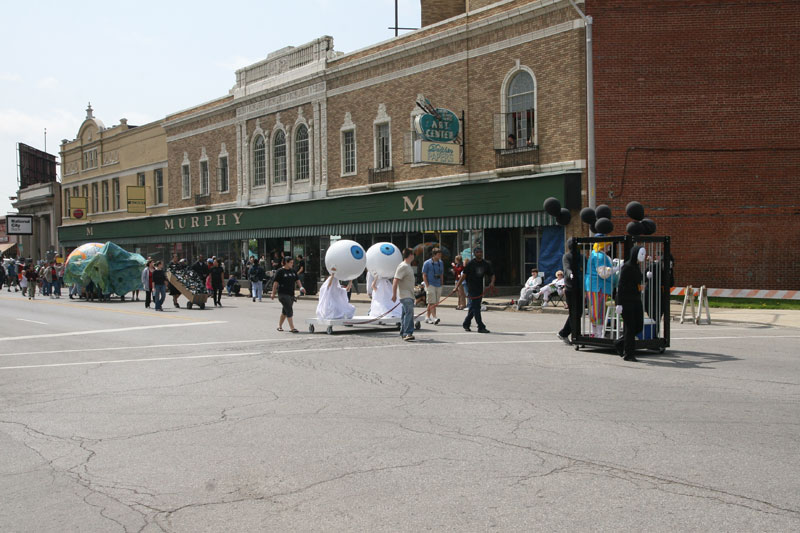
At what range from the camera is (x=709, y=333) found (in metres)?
16.6

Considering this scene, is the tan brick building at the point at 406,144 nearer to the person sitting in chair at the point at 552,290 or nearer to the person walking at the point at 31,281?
the person sitting in chair at the point at 552,290

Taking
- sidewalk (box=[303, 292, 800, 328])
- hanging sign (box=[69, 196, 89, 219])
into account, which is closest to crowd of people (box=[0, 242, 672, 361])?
sidewalk (box=[303, 292, 800, 328])

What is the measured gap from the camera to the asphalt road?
16.6 ft

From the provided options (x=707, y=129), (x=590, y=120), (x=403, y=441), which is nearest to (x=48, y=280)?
(x=590, y=120)

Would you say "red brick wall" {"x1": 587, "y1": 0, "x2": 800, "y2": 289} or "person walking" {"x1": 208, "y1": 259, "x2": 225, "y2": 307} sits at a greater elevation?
"red brick wall" {"x1": 587, "y1": 0, "x2": 800, "y2": 289}

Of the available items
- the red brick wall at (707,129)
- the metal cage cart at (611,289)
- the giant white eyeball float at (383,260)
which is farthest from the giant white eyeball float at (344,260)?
the red brick wall at (707,129)

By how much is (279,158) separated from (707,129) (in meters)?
23.4

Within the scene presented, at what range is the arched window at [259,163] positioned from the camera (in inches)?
1687

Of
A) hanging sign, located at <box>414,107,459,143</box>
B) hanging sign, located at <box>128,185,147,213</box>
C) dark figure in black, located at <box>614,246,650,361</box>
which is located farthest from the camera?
hanging sign, located at <box>128,185,147,213</box>

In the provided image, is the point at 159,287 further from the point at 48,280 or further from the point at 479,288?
the point at 48,280

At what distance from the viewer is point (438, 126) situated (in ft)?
96.6

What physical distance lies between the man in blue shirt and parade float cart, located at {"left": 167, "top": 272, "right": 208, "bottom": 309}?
30.5 feet

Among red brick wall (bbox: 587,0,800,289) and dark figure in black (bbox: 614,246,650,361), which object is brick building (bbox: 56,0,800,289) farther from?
dark figure in black (bbox: 614,246,650,361)

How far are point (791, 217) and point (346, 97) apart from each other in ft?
65.9
